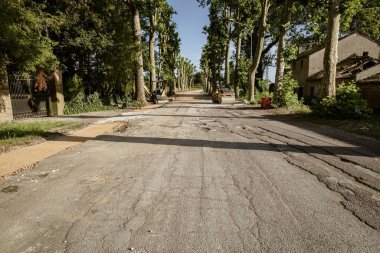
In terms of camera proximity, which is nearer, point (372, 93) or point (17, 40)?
point (17, 40)

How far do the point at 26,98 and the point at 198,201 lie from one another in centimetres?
1489

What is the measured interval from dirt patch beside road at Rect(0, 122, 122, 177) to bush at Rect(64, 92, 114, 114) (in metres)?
8.82

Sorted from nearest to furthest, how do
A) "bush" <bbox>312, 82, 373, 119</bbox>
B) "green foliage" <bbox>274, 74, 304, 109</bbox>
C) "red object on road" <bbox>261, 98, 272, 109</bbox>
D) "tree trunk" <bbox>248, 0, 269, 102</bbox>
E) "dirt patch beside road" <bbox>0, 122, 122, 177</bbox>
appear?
"dirt patch beside road" <bbox>0, 122, 122, 177</bbox>, "bush" <bbox>312, 82, 373, 119</bbox>, "green foliage" <bbox>274, 74, 304, 109</bbox>, "red object on road" <bbox>261, 98, 272, 109</bbox>, "tree trunk" <bbox>248, 0, 269, 102</bbox>

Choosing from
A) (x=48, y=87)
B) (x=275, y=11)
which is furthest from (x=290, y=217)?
(x=275, y=11)

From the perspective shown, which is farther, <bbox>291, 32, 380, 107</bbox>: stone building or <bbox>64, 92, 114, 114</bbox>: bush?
<bbox>291, 32, 380, 107</bbox>: stone building

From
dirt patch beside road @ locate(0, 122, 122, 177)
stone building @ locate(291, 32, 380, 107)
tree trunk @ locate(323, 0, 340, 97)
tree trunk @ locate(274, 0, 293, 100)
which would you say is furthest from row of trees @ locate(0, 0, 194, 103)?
stone building @ locate(291, 32, 380, 107)

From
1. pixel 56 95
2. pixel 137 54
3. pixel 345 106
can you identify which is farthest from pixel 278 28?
pixel 56 95

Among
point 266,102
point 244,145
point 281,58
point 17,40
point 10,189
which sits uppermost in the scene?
point 281,58

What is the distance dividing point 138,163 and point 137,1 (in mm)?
21147

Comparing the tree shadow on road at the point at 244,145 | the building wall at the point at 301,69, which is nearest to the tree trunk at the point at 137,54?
the tree shadow on road at the point at 244,145

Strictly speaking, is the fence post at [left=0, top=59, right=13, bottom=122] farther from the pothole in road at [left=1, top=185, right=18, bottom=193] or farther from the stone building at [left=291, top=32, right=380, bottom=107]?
the stone building at [left=291, top=32, right=380, bottom=107]

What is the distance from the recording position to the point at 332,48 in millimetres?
14766

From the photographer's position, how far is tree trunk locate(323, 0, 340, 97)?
1463 cm

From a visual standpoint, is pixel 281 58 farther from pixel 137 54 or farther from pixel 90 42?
pixel 90 42
